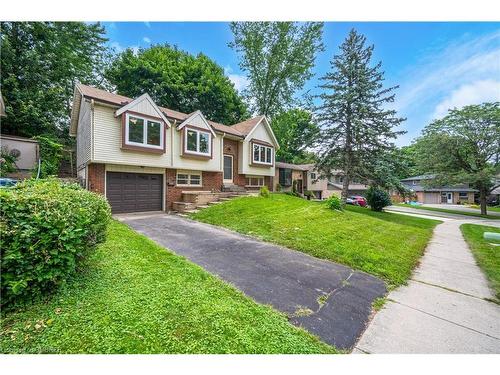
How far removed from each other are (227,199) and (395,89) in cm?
1275

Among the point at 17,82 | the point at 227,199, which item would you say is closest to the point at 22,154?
the point at 17,82

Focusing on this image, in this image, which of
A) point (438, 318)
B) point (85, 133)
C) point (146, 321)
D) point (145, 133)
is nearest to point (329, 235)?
point (438, 318)

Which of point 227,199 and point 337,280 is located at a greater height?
point 227,199

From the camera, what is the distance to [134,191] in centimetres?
1080

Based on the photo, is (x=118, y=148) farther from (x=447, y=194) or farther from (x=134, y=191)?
(x=447, y=194)

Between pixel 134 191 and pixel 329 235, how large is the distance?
9315 mm

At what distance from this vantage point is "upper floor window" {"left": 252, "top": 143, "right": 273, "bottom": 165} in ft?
53.9

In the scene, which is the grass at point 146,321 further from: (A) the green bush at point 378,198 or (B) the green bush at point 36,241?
(A) the green bush at point 378,198

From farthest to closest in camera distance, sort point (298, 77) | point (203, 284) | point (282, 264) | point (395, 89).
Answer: point (298, 77)
point (395, 89)
point (282, 264)
point (203, 284)

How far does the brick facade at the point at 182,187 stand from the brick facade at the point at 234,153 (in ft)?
5.45

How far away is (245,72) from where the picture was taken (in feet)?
78.6

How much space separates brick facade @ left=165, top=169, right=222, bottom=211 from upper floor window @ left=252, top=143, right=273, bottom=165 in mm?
3459

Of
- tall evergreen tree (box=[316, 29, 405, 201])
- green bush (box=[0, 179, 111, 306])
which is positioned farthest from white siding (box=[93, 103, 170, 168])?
tall evergreen tree (box=[316, 29, 405, 201])
